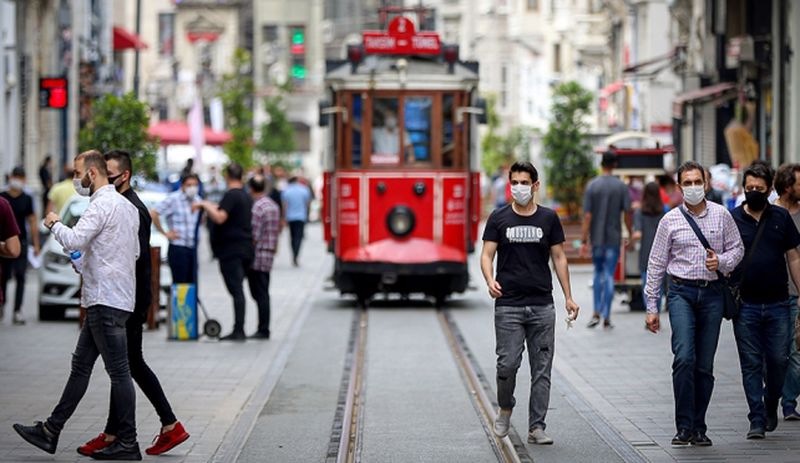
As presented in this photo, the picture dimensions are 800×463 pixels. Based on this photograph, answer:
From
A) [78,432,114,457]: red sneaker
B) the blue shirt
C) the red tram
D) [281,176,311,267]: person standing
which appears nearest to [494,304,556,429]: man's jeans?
[78,432,114,457]: red sneaker

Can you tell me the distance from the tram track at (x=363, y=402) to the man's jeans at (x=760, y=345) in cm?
158

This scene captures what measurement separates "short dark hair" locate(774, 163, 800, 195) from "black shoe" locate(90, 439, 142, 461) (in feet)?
15.6

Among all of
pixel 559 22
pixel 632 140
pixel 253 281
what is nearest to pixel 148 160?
pixel 253 281

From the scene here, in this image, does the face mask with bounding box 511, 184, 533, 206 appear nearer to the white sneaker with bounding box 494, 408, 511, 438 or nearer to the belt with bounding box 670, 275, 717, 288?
the belt with bounding box 670, 275, 717, 288

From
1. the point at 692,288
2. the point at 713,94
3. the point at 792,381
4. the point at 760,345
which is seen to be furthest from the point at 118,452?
the point at 713,94

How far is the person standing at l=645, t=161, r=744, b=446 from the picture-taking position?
37.7 feet

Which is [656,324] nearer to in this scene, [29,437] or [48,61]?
[29,437]

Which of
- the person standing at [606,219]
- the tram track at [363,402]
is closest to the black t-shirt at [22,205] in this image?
the tram track at [363,402]

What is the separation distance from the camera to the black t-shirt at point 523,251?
11680mm

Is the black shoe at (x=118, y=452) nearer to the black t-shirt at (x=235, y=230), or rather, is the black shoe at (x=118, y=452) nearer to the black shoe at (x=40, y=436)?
the black shoe at (x=40, y=436)

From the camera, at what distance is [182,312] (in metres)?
19.0

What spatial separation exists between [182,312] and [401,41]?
22.1ft

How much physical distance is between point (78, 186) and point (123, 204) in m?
0.39

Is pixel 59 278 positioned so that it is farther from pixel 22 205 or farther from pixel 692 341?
pixel 692 341
